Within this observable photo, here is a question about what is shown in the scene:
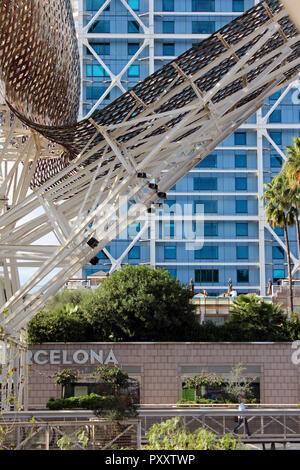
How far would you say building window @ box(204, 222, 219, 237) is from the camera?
90.0 meters

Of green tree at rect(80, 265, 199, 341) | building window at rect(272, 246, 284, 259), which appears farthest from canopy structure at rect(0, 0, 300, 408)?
building window at rect(272, 246, 284, 259)

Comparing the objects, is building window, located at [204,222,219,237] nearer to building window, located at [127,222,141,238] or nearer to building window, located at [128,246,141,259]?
building window, located at [127,222,141,238]

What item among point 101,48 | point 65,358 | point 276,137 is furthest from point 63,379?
point 101,48

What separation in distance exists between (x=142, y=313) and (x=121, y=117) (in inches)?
828

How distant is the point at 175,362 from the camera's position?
37.1 m

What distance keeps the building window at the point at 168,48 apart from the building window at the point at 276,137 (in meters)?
16.0

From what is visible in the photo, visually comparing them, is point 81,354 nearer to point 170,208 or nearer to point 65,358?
point 65,358

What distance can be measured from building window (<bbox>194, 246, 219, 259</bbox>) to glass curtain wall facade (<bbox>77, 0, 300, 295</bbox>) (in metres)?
0.12

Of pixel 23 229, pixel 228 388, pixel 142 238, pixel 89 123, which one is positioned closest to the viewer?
pixel 89 123
